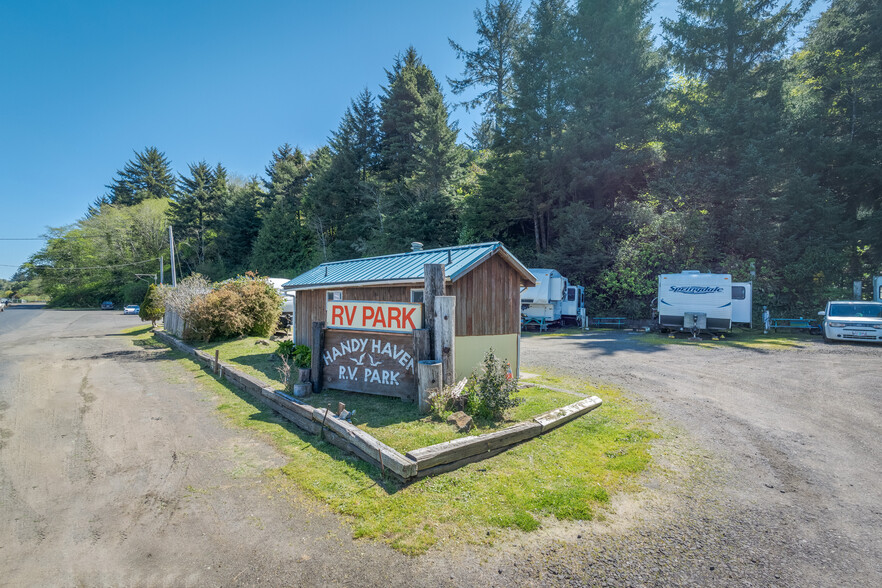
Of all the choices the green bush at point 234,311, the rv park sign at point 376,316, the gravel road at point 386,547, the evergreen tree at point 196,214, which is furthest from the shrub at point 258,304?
the evergreen tree at point 196,214

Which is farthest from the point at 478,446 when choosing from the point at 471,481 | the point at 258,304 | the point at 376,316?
the point at 258,304

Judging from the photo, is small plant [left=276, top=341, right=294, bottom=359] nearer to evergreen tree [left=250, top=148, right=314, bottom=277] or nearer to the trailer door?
the trailer door

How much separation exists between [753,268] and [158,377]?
26179 mm

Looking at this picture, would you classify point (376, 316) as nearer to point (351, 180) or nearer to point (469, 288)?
point (469, 288)

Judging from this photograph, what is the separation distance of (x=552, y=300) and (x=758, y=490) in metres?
16.8

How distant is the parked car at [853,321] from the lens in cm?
1454

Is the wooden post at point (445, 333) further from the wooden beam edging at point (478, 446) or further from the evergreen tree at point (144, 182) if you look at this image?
the evergreen tree at point (144, 182)

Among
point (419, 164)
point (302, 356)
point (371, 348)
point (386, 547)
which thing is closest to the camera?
point (386, 547)

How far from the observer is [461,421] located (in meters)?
5.95

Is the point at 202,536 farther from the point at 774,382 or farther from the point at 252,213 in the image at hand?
the point at 252,213

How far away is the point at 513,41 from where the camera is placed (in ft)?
108

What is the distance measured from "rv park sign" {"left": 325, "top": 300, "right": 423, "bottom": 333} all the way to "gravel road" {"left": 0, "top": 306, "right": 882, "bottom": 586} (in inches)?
104

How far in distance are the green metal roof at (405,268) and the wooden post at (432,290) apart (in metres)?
0.60

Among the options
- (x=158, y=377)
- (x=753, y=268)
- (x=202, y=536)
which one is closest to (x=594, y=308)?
(x=753, y=268)
